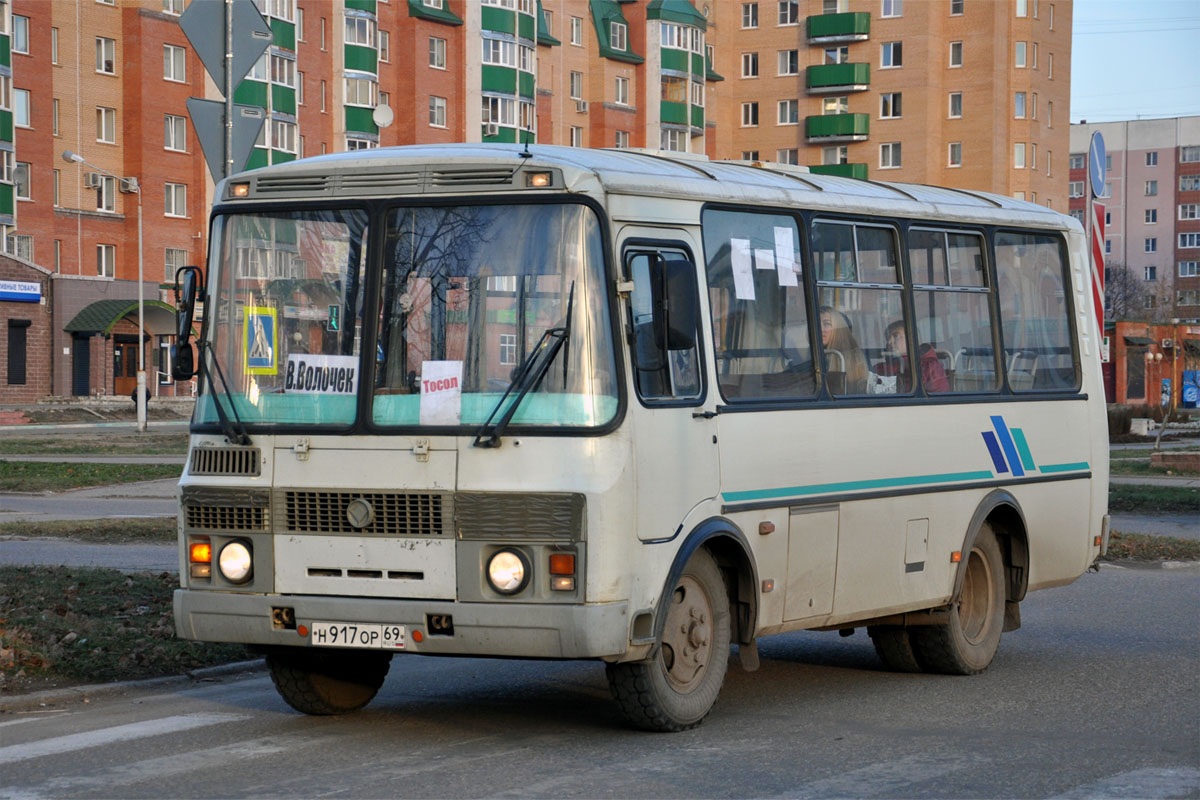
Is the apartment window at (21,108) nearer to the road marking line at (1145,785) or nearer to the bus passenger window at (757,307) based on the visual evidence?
the bus passenger window at (757,307)

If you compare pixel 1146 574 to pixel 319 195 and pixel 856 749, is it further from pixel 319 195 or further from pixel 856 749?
pixel 319 195

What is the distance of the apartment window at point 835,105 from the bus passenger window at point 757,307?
303ft

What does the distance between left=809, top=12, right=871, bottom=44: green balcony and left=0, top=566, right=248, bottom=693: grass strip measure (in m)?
88.7

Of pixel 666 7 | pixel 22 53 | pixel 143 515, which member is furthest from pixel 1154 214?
pixel 143 515

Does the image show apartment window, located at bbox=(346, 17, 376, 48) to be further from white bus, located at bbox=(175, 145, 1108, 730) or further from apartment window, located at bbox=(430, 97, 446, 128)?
white bus, located at bbox=(175, 145, 1108, 730)

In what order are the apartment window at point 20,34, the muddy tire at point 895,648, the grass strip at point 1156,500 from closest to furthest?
the muddy tire at point 895,648 → the grass strip at point 1156,500 → the apartment window at point 20,34

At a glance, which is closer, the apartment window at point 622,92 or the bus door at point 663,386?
the bus door at point 663,386

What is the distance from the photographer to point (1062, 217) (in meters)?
12.4

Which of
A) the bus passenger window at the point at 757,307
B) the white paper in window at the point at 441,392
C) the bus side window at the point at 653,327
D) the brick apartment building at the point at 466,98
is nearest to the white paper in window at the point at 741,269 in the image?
the bus passenger window at the point at 757,307

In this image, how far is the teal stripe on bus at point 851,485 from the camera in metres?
9.03

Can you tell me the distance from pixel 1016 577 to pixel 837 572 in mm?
2245

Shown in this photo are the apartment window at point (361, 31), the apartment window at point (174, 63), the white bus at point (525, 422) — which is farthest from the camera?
the apartment window at point (361, 31)

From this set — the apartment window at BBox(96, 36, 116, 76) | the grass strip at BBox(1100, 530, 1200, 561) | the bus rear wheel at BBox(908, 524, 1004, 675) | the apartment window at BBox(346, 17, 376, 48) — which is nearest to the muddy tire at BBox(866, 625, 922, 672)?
the bus rear wheel at BBox(908, 524, 1004, 675)

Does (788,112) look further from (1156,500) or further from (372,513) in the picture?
(372,513)
